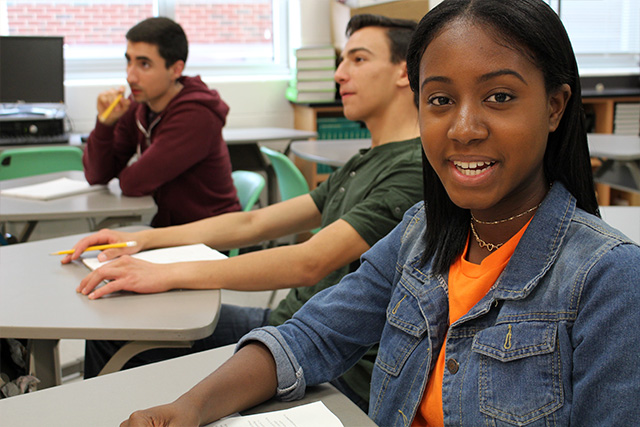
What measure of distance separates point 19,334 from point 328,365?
0.63m

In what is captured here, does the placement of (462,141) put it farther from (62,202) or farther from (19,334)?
(62,202)

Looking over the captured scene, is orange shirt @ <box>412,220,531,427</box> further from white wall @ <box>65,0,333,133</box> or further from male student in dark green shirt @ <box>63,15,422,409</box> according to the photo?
white wall @ <box>65,0,333,133</box>

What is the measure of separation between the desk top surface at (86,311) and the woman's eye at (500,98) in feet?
2.30

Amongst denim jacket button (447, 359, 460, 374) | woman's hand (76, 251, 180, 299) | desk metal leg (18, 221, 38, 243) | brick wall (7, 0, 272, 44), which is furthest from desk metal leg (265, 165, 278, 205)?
denim jacket button (447, 359, 460, 374)

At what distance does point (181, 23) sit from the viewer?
16.3 ft

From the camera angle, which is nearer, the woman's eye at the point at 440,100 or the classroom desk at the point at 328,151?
the woman's eye at the point at 440,100

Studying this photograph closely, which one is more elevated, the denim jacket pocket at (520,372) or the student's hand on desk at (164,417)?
the denim jacket pocket at (520,372)

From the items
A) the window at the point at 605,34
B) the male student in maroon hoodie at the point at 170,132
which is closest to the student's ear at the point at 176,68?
the male student in maroon hoodie at the point at 170,132

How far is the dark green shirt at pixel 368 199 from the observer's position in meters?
1.50

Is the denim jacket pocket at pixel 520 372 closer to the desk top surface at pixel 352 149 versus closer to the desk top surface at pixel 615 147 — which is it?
the desk top surface at pixel 352 149

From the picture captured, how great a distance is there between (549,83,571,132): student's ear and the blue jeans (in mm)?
1055

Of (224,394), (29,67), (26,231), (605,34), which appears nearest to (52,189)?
(26,231)

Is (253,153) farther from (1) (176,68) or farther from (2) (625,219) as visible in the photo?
(2) (625,219)

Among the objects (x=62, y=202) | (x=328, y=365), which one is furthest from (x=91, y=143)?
(x=328, y=365)
